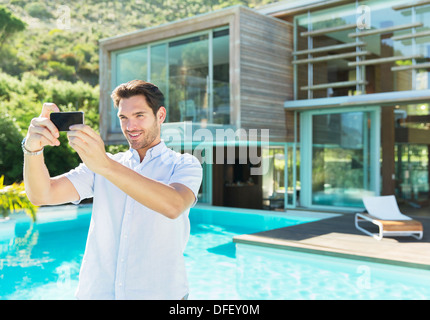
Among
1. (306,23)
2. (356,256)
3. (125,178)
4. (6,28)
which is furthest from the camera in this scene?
(6,28)

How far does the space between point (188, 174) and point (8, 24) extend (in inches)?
1378

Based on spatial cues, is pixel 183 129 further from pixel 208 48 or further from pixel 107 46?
pixel 107 46

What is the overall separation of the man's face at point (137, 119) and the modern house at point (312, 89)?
8.88 metres

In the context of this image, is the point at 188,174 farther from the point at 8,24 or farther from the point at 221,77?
the point at 8,24

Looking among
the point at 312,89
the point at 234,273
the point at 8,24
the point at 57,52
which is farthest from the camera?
the point at 57,52

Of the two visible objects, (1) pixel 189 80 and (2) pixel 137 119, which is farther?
(1) pixel 189 80

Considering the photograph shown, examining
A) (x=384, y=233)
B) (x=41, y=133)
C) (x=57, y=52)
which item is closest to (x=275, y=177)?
(x=384, y=233)

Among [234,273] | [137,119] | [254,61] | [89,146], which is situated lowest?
[234,273]

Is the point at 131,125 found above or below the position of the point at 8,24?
below

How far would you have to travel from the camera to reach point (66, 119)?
1.20 meters

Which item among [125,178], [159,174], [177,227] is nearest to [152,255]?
[177,227]

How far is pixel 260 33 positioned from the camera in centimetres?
1088

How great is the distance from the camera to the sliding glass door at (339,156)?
11.4 meters

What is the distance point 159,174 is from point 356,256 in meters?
5.60
